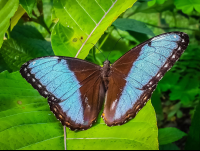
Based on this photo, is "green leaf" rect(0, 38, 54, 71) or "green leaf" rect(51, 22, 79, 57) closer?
"green leaf" rect(51, 22, 79, 57)

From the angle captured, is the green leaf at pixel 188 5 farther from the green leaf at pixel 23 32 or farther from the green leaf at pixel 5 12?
the green leaf at pixel 23 32

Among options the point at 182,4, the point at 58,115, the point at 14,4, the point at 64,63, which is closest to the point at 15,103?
the point at 58,115

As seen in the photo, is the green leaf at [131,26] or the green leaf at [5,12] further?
the green leaf at [131,26]

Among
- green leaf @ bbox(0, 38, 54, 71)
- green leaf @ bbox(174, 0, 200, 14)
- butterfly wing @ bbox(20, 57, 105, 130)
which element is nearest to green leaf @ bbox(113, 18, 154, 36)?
green leaf @ bbox(174, 0, 200, 14)

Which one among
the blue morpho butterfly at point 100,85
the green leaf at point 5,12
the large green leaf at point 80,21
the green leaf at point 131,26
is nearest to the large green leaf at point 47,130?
the blue morpho butterfly at point 100,85

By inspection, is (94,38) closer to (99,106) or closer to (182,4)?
(99,106)

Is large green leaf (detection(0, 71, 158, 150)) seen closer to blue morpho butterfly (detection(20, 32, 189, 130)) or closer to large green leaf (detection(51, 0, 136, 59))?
blue morpho butterfly (detection(20, 32, 189, 130))

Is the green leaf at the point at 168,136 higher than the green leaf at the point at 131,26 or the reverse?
the reverse
